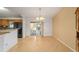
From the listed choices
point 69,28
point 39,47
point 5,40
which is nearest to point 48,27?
point 39,47

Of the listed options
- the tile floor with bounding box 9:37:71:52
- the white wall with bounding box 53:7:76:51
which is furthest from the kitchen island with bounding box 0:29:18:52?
the white wall with bounding box 53:7:76:51

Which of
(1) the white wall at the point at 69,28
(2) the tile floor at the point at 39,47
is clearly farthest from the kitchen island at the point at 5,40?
(1) the white wall at the point at 69,28

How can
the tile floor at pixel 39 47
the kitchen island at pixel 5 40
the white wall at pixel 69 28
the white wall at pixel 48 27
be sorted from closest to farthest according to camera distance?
the kitchen island at pixel 5 40 → the white wall at pixel 69 28 → the tile floor at pixel 39 47 → the white wall at pixel 48 27

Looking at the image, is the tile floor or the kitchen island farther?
the tile floor

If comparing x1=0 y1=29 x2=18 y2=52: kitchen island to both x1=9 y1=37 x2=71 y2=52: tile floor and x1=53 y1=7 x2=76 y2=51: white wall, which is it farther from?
x1=53 y1=7 x2=76 y2=51: white wall

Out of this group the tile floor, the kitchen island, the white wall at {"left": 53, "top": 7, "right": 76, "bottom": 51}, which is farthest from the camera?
the tile floor

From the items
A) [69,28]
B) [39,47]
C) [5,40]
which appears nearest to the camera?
[5,40]

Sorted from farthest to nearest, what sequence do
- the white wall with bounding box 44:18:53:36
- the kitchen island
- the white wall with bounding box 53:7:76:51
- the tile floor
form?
the white wall with bounding box 44:18:53:36
the tile floor
the white wall with bounding box 53:7:76:51
the kitchen island

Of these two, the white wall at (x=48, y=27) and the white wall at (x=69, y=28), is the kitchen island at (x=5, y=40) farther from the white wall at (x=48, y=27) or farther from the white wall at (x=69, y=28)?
the white wall at (x=48, y=27)

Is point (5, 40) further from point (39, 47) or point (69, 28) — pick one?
point (69, 28)

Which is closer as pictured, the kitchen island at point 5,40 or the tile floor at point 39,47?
the kitchen island at point 5,40

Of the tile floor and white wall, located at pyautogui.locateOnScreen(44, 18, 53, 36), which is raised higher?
white wall, located at pyautogui.locateOnScreen(44, 18, 53, 36)
